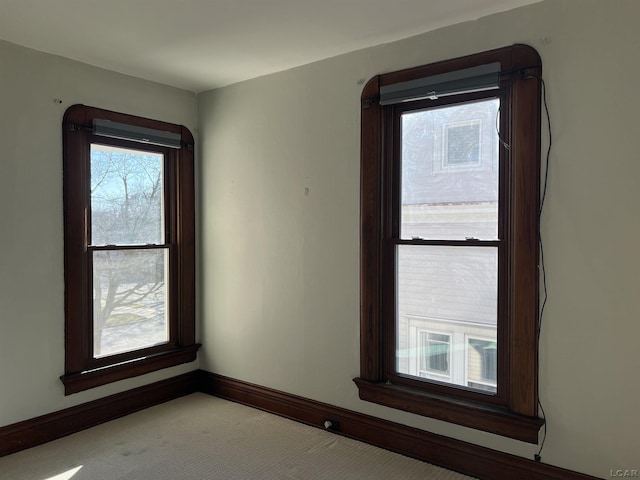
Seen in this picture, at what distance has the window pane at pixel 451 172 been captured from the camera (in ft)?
8.11

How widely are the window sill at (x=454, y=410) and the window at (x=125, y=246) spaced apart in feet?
5.44

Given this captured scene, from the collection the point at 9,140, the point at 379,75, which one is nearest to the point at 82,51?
the point at 9,140

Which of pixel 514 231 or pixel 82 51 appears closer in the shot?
pixel 514 231

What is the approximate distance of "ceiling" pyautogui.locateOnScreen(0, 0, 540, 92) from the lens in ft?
7.45

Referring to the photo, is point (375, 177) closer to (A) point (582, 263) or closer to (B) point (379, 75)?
(B) point (379, 75)

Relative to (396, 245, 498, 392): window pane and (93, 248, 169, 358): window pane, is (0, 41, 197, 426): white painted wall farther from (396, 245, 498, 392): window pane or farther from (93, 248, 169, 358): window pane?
(396, 245, 498, 392): window pane

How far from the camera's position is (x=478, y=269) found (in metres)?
2.53

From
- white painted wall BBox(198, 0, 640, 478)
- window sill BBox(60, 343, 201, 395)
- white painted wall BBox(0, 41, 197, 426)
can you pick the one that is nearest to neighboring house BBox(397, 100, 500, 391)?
white painted wall BBox(198, 0, 640, 478)

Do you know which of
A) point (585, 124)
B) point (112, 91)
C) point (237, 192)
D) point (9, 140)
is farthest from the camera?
point (237, 192)

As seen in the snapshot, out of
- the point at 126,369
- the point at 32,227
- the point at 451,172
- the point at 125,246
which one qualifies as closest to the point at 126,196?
the point at 125,246

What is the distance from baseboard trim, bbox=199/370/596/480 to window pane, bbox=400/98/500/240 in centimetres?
114

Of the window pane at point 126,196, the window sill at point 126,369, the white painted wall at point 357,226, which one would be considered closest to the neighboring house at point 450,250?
the white painted wall at point 357,226

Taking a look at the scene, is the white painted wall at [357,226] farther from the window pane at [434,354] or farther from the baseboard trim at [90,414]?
the baseboard trim at [90,414]

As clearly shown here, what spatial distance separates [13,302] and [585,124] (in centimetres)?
326
